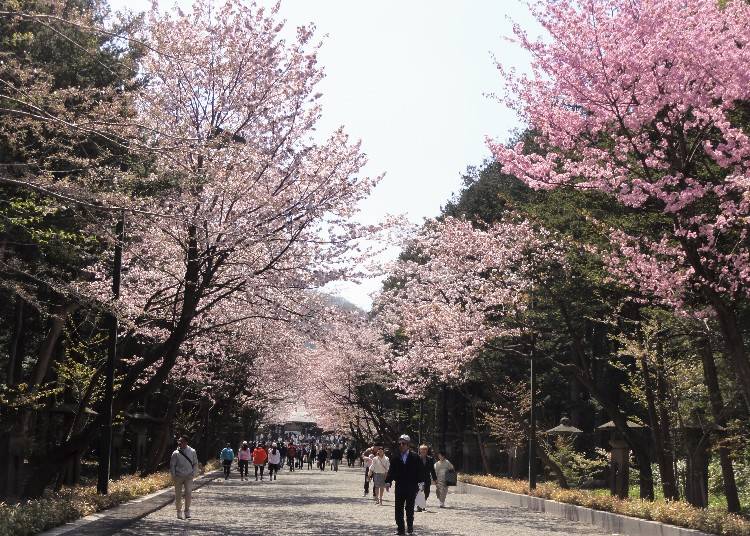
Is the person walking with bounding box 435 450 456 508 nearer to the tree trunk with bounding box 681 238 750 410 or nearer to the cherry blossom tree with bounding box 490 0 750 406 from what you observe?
the cherry blossom tree with bounding box 490 0 750 406

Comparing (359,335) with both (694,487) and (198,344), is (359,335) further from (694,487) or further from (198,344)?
(694,487)

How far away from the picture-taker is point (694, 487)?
73.8ft

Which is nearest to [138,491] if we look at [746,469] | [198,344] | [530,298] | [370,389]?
[198,344]

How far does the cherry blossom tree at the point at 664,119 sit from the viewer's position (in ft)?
49.2

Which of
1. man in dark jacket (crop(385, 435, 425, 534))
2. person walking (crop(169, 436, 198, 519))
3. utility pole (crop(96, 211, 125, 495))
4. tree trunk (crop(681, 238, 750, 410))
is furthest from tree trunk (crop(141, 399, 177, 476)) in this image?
tree trunk (crop(681, 238, 750, 410))

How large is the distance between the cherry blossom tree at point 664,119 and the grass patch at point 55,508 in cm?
992

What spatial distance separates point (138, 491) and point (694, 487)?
1361 cm

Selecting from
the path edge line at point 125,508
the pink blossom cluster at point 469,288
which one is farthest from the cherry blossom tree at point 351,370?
the path edge line at point 125,508

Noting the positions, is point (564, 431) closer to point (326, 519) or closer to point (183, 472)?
point (326, 519)

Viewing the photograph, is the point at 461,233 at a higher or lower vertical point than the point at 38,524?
higher

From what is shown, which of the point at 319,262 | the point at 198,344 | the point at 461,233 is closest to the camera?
the point at 319,262

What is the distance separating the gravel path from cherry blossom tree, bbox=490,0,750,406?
235 inches

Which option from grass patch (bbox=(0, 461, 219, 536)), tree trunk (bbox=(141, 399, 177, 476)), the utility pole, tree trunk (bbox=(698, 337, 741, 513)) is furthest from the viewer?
tree trunk (bbox=(141, 399, 177, 476))

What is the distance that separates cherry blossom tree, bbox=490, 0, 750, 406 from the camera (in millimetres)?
15000
